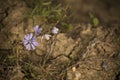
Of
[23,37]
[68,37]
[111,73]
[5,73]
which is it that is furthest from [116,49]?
[5,73]

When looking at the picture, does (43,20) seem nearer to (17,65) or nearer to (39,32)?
(39,32)

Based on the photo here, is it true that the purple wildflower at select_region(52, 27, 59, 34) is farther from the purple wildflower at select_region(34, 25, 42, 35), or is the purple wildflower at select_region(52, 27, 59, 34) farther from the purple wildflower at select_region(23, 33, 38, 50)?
the purple wildflower at select_region(23, 33, 38, 50)

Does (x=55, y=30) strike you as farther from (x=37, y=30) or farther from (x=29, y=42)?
(x=29, y=42)

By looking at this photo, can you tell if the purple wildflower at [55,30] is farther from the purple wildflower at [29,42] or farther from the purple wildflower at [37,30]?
the purple wildflower at [29,42]

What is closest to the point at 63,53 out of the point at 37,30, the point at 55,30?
the point at 55,30

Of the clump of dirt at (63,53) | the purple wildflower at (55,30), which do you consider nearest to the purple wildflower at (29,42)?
the clump of dirt at (63,53)
